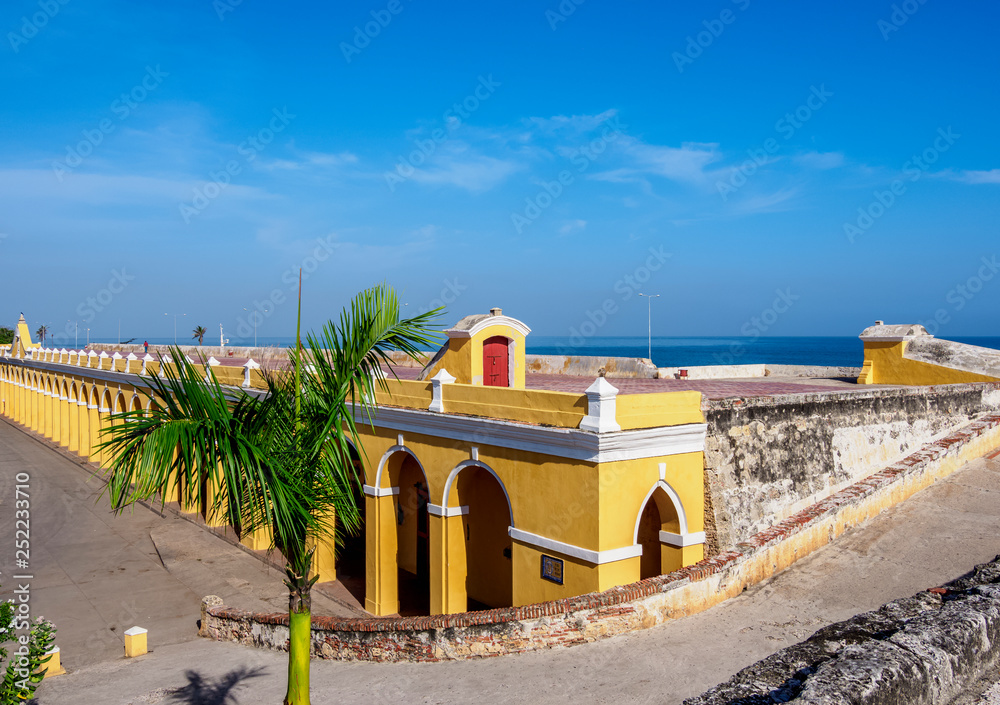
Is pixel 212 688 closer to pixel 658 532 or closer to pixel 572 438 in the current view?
pixel 572 438

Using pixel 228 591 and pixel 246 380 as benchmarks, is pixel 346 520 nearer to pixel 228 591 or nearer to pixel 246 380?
pixel 228 591

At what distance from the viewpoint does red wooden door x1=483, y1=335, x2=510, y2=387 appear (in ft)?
45.3

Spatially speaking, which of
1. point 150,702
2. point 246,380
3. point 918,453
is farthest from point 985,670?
point 246,380

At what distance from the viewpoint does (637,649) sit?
26.6ft

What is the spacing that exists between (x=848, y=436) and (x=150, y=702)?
11.7m

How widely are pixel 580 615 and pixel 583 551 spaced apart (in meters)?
1.23

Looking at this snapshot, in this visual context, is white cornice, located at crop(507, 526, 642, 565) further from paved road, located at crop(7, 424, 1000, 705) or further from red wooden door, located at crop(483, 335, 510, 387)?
red wooden door, located at crop(483, 335, 510, 387)

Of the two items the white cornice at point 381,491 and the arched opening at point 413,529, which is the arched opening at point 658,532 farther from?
the arched opening at point 413,529

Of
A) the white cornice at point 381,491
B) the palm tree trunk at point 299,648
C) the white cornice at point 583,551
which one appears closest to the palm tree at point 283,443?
the palm tree trunk at point 299,648

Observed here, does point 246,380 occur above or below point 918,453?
above

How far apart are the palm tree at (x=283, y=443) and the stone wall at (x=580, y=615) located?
11.5 feet

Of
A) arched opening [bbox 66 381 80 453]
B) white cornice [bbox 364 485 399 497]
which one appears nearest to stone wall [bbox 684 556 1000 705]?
white cornice [bbox 364 485 399 497]

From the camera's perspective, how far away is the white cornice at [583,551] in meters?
9.34

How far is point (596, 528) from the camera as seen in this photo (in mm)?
9297
